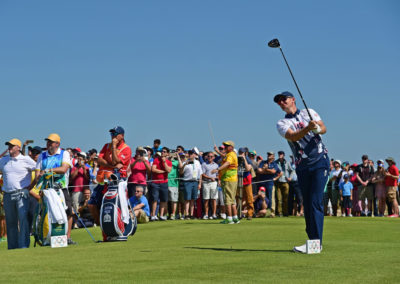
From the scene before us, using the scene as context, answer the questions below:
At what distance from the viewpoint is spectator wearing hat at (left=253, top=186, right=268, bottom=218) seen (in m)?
24.0

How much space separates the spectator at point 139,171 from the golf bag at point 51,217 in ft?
24.8

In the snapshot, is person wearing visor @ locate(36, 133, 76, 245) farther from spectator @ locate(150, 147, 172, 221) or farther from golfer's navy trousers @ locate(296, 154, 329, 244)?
spectator @ locate(150, 147, 172, 221)

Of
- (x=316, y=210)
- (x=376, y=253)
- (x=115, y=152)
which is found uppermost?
(x=115, y=152)

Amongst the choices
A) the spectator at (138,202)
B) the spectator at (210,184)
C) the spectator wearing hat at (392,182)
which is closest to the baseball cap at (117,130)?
the spectator at (138,202)

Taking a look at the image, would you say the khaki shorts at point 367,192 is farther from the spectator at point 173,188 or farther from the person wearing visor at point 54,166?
the person wearing visor at point 54,166

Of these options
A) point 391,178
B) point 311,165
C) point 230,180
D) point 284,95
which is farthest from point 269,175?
point 311,165

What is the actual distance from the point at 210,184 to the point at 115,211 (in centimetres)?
1175

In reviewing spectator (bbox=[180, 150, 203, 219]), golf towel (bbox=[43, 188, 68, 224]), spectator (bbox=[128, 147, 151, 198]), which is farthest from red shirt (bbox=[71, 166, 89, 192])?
golf towel (bbox=[43, 188, 68, 224])

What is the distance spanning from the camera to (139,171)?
21016 mm

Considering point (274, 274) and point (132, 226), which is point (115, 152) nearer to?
point (132, 226)

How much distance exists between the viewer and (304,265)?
7.84 m

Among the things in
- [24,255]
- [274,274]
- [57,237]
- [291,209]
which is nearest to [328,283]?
[274,274]

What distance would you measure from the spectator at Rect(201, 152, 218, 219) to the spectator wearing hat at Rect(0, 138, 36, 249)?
10806mm

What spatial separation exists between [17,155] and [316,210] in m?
7.09
